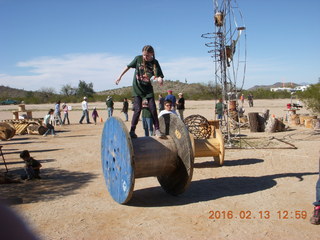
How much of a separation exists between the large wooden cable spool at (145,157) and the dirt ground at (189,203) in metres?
0.38

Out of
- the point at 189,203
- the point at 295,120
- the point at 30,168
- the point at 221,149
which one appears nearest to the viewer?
the point at 189,203

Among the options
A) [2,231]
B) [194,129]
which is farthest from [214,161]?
[2,231]

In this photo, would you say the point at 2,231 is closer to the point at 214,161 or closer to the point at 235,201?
the point at 235,201

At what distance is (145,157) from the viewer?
5363 mm

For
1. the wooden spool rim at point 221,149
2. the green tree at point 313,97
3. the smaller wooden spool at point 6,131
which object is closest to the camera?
the wooden spool rim at point 221,149

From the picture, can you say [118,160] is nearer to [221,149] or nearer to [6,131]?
[221,149]

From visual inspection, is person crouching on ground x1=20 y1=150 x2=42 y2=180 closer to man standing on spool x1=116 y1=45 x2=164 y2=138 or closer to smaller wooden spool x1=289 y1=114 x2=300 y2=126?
man standing on spool x1=116 y1=45 x2=164 y2=138

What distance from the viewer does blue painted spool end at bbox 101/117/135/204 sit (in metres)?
4.94

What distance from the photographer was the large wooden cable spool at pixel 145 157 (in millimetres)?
5117
